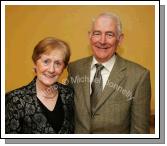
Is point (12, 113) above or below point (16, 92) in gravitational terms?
below

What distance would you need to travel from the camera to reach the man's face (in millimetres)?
1938

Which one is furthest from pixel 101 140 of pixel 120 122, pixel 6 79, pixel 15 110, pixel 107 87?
pixel 6 79

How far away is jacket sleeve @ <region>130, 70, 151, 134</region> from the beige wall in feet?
0.13

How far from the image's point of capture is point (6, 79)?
78.9 inches

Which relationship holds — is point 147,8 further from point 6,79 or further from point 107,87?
point 6,79

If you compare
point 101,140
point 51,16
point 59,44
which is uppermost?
point 51,16

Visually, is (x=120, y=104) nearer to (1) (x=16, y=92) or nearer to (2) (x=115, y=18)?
(2) (x=115, y=18)

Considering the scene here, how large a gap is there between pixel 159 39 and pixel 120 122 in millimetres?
579

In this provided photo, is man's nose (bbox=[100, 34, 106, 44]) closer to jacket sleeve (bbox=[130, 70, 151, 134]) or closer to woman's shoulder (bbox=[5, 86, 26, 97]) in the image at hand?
jacket sleeve (bbox=[130, 70, 151, 134])

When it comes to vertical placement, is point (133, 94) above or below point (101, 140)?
above

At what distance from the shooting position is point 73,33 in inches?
78.3

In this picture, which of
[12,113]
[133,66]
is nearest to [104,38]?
[133,66]

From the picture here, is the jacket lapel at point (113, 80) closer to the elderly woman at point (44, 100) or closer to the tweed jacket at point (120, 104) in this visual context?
the tweed jacket at point (120, 104)

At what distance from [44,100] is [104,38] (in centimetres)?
54
